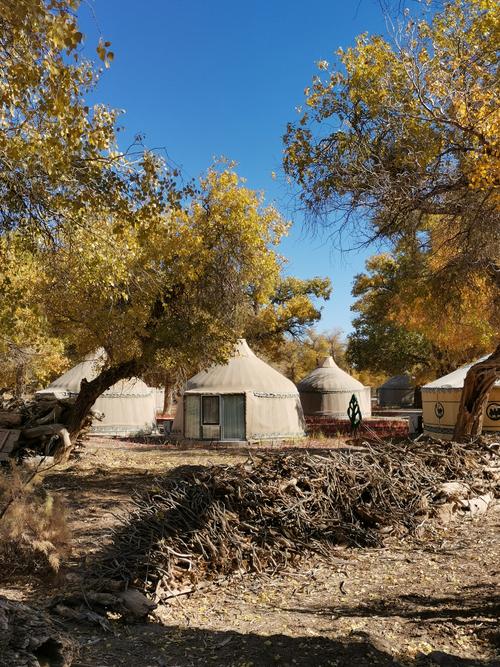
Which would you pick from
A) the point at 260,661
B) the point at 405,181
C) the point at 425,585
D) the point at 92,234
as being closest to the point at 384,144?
the point at 405,181

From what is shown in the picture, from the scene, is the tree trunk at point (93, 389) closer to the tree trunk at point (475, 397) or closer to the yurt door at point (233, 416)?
the tree trunk at point (475, 397)

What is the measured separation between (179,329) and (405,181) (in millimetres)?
5920

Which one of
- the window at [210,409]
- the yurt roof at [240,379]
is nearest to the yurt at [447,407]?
the yurt roof at [240,379]

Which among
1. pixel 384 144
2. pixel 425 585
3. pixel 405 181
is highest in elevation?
pixel 384 144

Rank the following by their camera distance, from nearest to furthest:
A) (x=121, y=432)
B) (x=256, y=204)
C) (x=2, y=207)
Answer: (x=2, y=207) < (x=256, y=204) < (x=121, y=432)

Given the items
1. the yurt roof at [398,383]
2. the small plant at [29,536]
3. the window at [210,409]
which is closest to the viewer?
the small plant at [29,536]

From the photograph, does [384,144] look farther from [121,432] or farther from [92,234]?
[121,432]

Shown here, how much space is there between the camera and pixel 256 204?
46.0ft

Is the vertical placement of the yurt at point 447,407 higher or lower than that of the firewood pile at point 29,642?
higher

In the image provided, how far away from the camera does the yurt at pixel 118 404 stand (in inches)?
1016

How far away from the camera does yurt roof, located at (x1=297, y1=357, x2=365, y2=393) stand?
3678 centimetres

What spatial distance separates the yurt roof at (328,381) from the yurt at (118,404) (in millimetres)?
13113

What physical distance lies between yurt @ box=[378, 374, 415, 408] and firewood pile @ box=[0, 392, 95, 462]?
43.6 metres

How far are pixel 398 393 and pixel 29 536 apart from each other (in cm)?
5210
